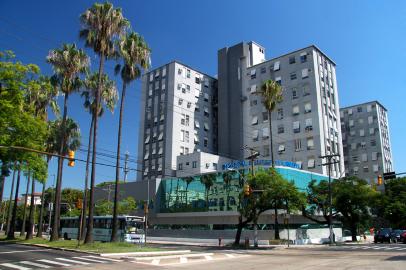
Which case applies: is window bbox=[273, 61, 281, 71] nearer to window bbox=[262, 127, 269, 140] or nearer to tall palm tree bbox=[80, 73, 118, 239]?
window bbox=[262, 127, 269, 140]

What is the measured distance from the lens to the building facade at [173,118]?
80.2 metres

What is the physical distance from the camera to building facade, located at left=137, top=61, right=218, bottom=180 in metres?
80.2

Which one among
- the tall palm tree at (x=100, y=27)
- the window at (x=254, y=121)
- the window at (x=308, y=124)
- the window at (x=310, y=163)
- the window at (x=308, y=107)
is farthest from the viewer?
the window at (x=254, y=121)

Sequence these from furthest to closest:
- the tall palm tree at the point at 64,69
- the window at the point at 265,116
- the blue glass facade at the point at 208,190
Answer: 1. the window at the point at 265,116
2. the blue glass facade at the point at 208,190
3. the tall palm tree at the point at 64,69

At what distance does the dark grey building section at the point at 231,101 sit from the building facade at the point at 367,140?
35.4 m

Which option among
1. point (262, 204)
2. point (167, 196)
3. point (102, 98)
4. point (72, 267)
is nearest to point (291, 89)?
point (167, 196)

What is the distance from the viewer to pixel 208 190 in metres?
61.7

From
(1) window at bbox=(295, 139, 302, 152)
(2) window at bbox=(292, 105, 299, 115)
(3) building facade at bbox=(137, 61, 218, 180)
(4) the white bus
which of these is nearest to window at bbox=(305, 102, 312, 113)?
→ (2) window at bbox=(292, 105, 299, 115)

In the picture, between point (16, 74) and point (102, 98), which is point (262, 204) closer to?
point (102, 98)

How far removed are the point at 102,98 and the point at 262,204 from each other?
21.4m

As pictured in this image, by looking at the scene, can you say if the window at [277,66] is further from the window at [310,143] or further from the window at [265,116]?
the window at [310,143]

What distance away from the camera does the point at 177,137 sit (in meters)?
80.2

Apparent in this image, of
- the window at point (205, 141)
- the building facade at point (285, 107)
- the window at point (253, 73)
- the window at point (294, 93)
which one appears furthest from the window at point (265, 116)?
the window at point (205, 141)

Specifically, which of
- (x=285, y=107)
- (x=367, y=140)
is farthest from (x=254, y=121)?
(x=367, y=140)
